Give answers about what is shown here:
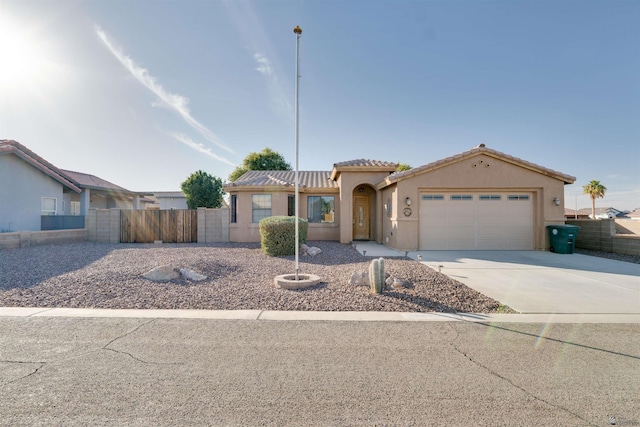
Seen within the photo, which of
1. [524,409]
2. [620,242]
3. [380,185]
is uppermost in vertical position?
[380,185]

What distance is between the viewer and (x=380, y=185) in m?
14.0

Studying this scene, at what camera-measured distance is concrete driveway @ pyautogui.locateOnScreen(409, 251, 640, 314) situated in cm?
569

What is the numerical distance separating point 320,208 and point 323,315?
36.1ft

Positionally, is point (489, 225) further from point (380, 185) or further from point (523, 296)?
point (523, 296)

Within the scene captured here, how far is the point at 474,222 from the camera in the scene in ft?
41.6

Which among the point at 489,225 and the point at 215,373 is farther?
the point at 489,225

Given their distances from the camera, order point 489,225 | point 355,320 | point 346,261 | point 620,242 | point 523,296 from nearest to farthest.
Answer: point 355,320 < point 523,296 < point 346,261 < point 620,242 < point 489,225

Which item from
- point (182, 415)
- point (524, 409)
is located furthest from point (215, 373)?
point (524, 409)

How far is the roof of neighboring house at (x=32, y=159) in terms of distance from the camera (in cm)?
1361

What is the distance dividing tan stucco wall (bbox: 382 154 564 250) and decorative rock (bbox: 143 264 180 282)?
899cm

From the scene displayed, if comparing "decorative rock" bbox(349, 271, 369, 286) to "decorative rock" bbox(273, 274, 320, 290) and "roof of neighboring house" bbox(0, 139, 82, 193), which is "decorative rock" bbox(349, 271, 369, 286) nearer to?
"decorative rock" bbox(273, 274, 320, 290)

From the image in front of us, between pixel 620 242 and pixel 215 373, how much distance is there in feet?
54.4

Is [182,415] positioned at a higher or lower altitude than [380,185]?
lower

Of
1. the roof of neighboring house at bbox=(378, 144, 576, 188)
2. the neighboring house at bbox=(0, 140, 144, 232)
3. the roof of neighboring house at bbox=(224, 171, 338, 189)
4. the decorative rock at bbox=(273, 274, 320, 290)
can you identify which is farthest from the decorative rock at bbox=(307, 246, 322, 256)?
the neighboring house at bbox=(0, 140, 144, 232)
